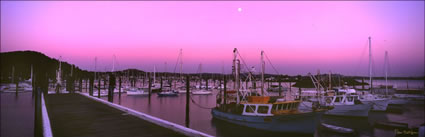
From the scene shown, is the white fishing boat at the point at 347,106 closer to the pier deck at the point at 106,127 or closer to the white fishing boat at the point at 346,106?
the white fishing boat at the point at 346,106

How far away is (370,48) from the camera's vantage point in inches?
1752

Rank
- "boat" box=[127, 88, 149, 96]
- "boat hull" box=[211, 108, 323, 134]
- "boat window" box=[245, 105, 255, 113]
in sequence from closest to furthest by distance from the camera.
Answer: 1. "boat hull" box=[211, 108, 323, 134]
2. "boat window" box=[245, 105, 255, 113]
3. "boat" box=[127, 88, 149, 96]

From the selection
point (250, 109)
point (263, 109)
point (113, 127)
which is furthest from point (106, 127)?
point (263, 109)

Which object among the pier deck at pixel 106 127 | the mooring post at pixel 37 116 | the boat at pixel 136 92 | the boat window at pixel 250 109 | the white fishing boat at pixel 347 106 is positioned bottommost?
the boat at pixel 136 92

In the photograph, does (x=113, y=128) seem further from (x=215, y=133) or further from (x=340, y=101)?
(x=340, y=101)

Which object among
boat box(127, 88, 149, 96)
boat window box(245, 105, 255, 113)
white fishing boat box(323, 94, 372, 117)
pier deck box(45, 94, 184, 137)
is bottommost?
boat box(127, 88, 149, 96)

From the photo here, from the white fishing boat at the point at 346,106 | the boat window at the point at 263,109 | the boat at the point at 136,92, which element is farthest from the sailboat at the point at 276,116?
the boat at the point at 136,92

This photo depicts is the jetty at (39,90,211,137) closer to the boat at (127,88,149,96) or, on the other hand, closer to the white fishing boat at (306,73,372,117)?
the white fishing boat at (306,73,372,117)

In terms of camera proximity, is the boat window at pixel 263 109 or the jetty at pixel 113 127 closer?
the jetty at pixel 113 127

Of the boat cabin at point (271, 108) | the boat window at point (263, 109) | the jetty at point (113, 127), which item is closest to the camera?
the jetty at point (113, 127)

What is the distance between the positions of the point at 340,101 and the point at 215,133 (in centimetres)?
1924

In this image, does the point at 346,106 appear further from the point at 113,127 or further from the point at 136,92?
the point at 136,92

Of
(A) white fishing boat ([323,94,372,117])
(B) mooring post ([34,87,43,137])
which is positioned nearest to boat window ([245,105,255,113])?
(A) white fishing boat ([323,94,372,117])

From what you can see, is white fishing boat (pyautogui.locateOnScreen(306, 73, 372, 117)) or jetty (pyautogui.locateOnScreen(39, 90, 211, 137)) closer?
jetty (pyautogui.locateOnScreen(39, 90, 211, 137))
